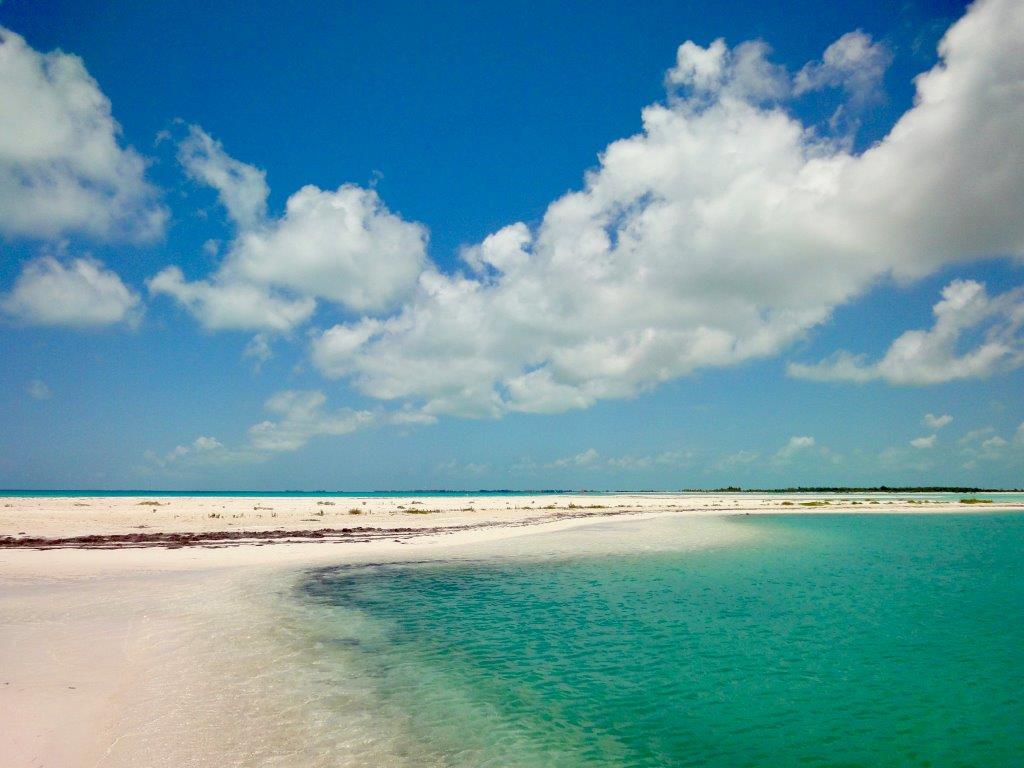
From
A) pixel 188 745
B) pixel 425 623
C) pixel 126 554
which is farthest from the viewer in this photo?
pixel 126 554

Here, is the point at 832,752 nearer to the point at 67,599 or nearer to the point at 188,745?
the point at 188,745

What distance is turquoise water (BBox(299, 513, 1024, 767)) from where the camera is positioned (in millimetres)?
8867

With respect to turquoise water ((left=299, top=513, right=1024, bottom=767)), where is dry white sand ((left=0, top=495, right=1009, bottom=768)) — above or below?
above

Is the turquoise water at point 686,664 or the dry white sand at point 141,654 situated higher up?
the dry white sand at point 141,654

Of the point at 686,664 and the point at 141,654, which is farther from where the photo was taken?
the point at 686,664

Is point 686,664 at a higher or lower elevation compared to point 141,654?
lower

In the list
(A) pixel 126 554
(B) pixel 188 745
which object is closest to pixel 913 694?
(B) pixel 188 745

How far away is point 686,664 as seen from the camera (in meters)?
12.6

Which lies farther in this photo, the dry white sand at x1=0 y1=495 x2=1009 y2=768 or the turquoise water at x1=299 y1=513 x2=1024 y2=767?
the turquoise water at x1=299 y1=513 x2=1024 y2=767

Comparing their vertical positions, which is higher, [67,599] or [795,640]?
[67,599]

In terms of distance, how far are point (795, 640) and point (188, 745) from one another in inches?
554

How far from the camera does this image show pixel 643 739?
9.07 m

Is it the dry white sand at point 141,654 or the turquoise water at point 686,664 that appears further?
the turquoise water at point 686,664

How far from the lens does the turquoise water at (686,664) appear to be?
8.87 m
